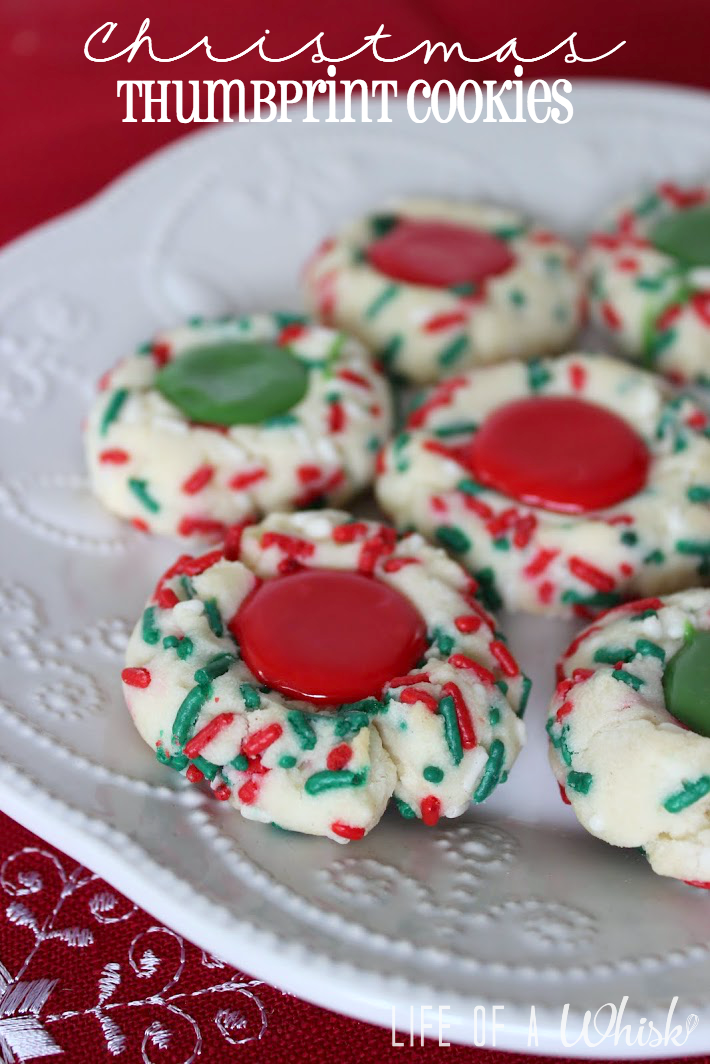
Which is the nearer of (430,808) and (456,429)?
(430,808)

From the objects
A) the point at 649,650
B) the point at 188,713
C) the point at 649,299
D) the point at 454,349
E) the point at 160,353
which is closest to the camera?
the point at 188,713

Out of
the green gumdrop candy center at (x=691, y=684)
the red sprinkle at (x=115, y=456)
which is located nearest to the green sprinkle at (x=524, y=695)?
the green gumdrop candy center at (x=691, y=684)

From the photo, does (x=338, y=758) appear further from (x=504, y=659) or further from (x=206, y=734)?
(x=504, y=659)

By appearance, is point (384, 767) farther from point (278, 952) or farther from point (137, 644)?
point (137, 644)

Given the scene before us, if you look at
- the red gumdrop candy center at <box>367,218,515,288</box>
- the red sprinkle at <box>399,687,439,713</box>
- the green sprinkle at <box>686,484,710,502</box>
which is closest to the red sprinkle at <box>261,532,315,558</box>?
the red sprinkle at <box>399,687,439,713</box>

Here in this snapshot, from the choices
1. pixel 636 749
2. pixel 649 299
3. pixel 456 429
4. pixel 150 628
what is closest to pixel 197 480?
pixel 150 628

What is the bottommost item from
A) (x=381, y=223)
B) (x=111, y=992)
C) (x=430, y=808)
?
(x=111, y=992)
